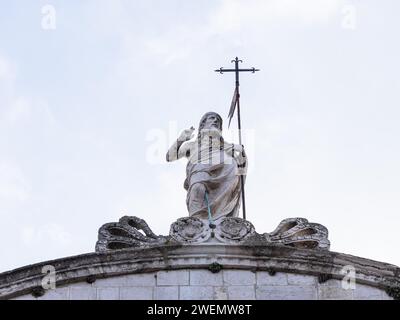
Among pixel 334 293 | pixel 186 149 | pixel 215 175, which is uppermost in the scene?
pixel 186 149

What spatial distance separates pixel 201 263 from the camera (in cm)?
2300

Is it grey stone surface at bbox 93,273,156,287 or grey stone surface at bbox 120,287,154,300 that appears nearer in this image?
grey stone surface at bbox 120,287,154,300

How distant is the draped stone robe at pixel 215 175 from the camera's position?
79.5 ft

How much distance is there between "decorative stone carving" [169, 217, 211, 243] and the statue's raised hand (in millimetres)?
2145

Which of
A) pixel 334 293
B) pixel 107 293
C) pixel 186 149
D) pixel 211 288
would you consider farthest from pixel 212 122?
pixel 334 293

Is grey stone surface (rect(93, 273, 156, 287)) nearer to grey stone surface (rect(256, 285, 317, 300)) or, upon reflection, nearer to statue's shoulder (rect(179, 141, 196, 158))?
grey stone surface (rect(256, 285, 317, 300))

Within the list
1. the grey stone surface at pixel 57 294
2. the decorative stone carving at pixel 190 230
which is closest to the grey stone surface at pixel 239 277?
the decorative stone carving at pixel 190 230

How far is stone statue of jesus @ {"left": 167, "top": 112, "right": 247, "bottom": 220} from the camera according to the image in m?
24.2

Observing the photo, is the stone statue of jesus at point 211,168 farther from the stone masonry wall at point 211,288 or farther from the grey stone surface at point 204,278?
the stone masonry wall at point 211,288

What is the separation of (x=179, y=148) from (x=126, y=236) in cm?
226

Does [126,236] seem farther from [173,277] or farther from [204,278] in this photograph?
[204,278]

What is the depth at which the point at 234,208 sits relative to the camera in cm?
2434

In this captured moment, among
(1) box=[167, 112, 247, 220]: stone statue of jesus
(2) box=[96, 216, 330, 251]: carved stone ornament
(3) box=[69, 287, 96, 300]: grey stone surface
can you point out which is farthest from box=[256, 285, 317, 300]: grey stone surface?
(3) box=[69, 287, 96, 300]: grey stone surface
